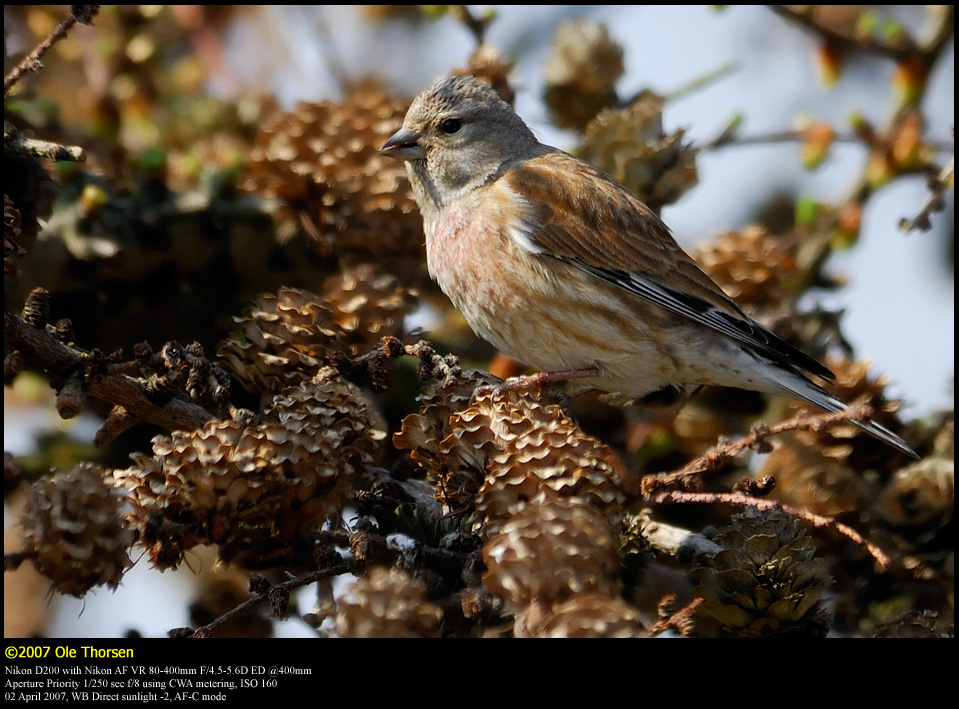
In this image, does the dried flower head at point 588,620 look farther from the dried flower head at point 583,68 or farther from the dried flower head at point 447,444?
the dried flower head at point 583,68

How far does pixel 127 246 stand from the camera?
2830 millimetres

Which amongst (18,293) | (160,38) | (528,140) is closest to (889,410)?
(528,140)

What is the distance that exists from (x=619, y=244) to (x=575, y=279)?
0.70 ft

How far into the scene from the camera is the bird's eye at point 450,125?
3.05 metres

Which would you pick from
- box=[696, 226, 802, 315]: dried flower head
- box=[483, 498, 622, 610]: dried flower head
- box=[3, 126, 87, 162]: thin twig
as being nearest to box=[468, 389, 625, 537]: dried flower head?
box=[483, 498, 622, 610]: dried flower head

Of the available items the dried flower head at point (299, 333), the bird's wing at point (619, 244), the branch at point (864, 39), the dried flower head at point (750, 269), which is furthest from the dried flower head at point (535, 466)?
the branch at point (864, 39)

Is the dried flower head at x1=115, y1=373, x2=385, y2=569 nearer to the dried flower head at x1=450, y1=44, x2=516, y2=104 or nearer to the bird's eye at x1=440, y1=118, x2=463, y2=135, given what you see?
the bird's eye at x1=440, y1=118, x2=463, y2=135

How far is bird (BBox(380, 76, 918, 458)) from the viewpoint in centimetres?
275

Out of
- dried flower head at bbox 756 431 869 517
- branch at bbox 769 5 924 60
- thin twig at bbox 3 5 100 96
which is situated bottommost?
dried flower head at bbox 756 431 869 517

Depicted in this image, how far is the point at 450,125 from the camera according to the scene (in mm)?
3064

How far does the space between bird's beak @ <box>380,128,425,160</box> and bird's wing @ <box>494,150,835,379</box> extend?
29 cm

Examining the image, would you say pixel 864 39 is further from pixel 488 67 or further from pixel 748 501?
pixel 748 501

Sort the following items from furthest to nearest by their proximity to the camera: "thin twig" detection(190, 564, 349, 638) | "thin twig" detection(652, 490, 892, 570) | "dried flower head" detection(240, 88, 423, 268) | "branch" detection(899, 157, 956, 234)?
"dried flower head" detection(240, 88, 423, 268) → "branch" detection(899, 157, 956, 234) → "thin twig" detection(652, 490, 892, 570) → "thin twig" detection(190, 564, 349, 638)
